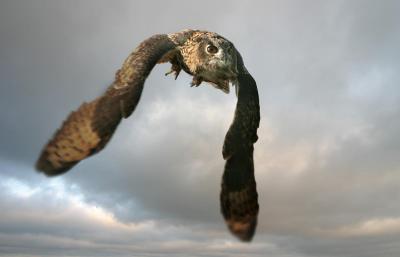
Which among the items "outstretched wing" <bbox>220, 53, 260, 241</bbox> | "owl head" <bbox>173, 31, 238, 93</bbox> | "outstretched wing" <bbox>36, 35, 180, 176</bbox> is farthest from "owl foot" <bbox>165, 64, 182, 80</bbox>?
"outstretched wing" <bbox>36, 35, 180, 176</bbox>

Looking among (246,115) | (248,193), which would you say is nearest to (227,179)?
(248,193)

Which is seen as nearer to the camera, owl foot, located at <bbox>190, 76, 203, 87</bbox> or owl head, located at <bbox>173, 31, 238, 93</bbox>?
owl head, located at <bbox>173, 31, 238, 93</bbox>

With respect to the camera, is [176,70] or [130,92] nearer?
[130,92]

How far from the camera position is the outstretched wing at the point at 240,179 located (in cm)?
1166

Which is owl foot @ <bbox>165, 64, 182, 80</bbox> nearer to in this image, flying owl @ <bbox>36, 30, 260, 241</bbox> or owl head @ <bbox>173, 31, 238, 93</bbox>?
flying owl @ <bbox>36, 30, 260, 241</bbox>

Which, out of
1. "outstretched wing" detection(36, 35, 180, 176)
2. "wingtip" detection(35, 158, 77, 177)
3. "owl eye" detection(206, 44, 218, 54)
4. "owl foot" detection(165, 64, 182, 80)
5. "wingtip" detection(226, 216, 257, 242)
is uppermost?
"owl foot" detection(165, 64, 182, 80)

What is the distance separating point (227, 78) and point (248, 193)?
293 cm

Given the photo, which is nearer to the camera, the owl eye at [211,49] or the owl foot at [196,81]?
the owl eye at [211,49]

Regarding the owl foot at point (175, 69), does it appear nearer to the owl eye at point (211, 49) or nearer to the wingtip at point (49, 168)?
the owl eye at point (211, 49)

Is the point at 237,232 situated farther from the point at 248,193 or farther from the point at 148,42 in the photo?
the point at 148,42

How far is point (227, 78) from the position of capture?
12.9 meters

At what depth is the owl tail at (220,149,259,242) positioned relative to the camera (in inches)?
458

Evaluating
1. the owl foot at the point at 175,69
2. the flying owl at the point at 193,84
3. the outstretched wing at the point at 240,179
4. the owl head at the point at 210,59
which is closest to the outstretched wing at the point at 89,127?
the flying owl at the point at 193,84

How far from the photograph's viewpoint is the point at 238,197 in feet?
38.5
